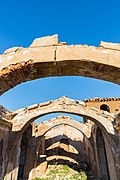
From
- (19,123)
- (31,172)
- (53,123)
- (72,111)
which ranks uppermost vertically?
(53,123)

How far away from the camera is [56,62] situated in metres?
2.77

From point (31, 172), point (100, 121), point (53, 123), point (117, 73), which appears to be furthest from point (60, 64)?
point (31, 172)

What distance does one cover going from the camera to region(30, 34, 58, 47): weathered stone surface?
3025 millimetres

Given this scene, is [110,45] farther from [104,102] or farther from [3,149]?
[104,102]

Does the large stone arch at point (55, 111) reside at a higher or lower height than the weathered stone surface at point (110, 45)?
higher

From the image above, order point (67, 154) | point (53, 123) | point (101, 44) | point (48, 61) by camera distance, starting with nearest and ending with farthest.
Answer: point (48, 61)
point (101, 44)
point (53, 123)
point (67, 154)

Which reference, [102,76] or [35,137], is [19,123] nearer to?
[35,137]

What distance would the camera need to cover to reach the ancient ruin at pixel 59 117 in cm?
278

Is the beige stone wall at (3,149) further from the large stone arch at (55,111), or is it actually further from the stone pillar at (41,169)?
the stone pillar at (41,169)

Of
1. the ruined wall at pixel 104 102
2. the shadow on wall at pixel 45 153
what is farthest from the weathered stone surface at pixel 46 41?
the ruined wall at pixel 104 102

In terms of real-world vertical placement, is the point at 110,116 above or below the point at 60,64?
above

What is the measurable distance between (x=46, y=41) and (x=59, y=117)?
10.4 meters

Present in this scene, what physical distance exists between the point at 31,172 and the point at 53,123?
3.99 meters

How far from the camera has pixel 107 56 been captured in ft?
9.07
